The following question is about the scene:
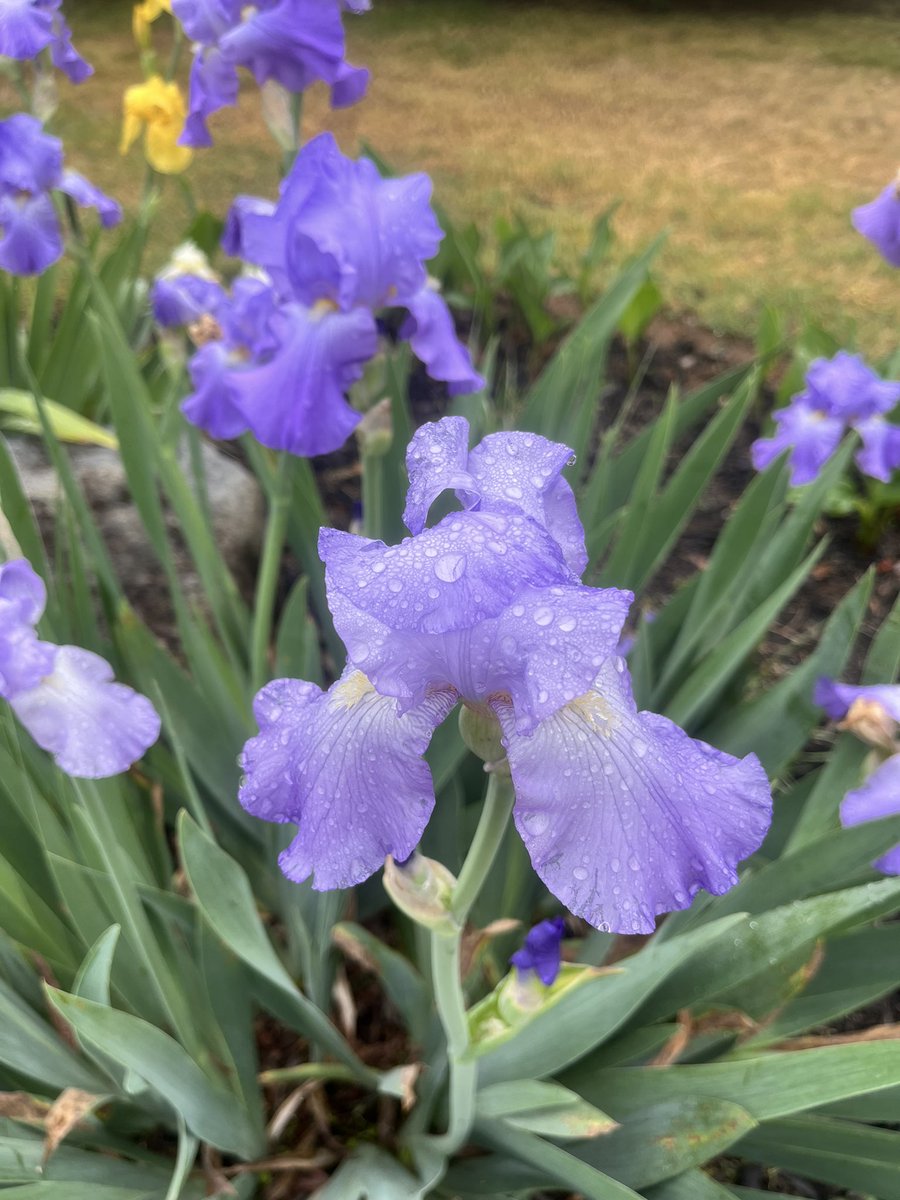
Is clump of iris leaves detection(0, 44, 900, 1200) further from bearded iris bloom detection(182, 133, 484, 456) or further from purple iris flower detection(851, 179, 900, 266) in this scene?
purple iris flower detection(851, 179, 900, 266)

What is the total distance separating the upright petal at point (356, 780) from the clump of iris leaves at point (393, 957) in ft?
0.98

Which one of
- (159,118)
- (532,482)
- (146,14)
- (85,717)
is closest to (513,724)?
(532,482)

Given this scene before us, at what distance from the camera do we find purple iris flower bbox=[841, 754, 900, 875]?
0.96 metres

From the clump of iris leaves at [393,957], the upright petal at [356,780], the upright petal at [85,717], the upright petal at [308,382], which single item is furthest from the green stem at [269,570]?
the upright petal at [356,780]

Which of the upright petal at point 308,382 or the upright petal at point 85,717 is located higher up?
the upright petal at point 308,382

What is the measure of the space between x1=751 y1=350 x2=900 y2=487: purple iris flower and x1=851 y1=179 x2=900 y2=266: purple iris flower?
202 mm

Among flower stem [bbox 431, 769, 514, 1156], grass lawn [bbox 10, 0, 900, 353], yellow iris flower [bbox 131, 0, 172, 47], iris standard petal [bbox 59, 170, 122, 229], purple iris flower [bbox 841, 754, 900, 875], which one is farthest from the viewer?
grass lawn [bbox 10, 0, 900, 353]

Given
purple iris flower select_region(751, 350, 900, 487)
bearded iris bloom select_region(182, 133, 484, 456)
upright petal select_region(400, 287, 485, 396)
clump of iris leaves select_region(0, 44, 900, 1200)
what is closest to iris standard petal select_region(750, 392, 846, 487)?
purple iris flower select_region(751, 350, 900, 487)

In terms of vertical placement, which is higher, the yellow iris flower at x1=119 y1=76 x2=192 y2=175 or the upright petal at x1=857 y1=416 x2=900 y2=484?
the yellow iris flower at x1=119 y1=76 x2=192 y2=175

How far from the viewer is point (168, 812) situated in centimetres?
136

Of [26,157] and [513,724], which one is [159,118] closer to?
[26,157]

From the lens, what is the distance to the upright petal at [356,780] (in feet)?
1.84

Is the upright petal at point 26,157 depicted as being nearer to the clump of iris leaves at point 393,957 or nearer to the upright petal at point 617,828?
the clump of iris leaves at point 393,957

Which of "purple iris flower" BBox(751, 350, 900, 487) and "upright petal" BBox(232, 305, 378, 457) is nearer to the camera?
"upright petal" BBox(232, 305, 378, 457)
